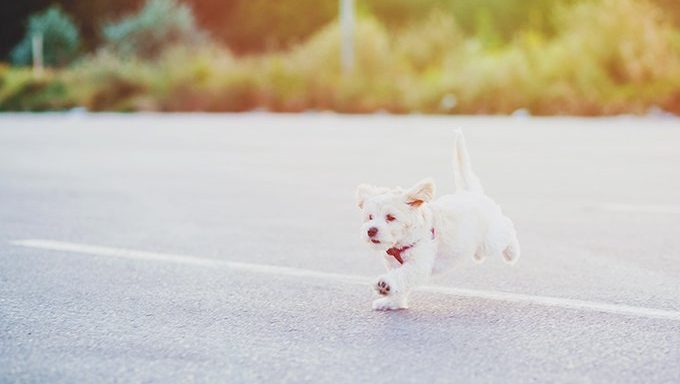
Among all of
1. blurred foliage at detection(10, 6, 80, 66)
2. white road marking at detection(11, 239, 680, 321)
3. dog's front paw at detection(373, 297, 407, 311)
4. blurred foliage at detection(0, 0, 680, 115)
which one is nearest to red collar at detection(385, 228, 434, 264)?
dog's front paw at detection(373, 297, 407, 311)

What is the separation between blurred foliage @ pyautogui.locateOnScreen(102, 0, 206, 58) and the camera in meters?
47.6

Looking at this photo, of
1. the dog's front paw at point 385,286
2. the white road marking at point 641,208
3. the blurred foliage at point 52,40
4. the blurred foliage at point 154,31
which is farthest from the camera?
the blurred foliage at point 52,40

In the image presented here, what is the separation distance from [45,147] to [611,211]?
10.3m

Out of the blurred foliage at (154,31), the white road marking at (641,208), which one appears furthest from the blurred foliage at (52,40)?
the white road marking at (641,208)

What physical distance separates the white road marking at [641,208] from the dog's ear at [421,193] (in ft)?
13.9

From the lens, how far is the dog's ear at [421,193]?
4391mm

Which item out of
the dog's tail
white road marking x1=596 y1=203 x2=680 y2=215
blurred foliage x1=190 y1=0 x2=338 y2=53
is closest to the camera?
the dog's tail

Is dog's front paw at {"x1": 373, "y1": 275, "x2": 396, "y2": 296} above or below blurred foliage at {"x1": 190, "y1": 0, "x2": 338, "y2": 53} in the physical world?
below

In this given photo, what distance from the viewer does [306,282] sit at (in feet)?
17.4

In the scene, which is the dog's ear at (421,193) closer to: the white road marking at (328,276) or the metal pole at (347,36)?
the white road marking at (328,276)

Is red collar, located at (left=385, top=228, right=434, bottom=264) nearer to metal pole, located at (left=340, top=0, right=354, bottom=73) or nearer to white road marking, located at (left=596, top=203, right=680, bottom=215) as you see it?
white road marking, located at (left=596, top=203, right=680, bottom=215)

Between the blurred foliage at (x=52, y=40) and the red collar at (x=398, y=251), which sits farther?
the blurred foliage at (x=52, y=40)

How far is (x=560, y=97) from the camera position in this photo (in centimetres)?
2636

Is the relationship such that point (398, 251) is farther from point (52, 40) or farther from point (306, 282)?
point (52, 40)
